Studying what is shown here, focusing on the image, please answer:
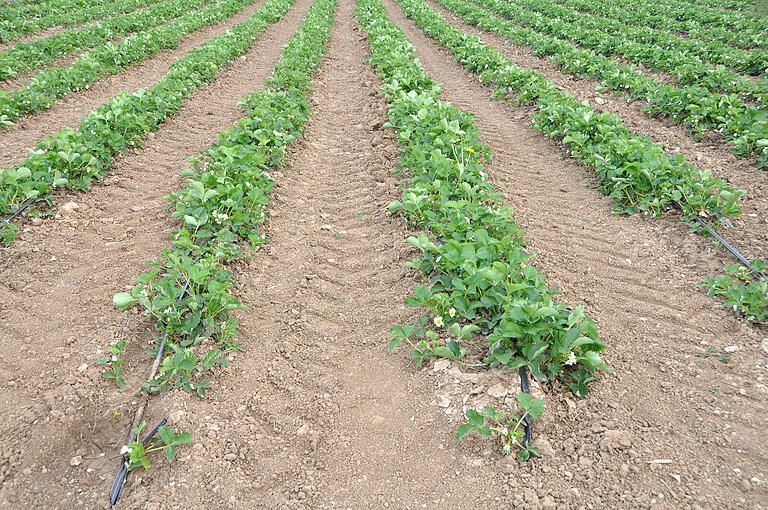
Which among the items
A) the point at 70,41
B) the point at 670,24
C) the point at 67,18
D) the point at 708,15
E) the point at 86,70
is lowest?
the point at 67,18

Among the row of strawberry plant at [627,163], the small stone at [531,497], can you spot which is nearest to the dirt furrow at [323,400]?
the small stone at [531,497]

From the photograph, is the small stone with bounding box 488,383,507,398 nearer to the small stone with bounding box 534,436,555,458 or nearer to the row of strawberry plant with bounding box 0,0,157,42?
the small stone with bounding box 534,436,555,458

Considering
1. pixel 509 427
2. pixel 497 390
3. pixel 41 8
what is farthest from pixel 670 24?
pixel 41 8

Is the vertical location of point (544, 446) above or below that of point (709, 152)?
below

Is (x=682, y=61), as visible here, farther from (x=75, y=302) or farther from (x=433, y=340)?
(x=75, y=302)

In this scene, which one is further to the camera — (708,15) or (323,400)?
(708,15)

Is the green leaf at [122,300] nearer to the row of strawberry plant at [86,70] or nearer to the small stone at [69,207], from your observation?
the small stone at [69,207]

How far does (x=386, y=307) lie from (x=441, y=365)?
2.76 ft

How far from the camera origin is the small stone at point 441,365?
3248mm

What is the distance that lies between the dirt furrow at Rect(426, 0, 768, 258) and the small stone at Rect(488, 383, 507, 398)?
9.34ft

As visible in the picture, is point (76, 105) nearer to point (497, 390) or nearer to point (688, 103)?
point (497, 390)

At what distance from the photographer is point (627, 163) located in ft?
17.5

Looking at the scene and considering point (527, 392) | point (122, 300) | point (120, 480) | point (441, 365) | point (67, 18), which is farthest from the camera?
point (67, 18)

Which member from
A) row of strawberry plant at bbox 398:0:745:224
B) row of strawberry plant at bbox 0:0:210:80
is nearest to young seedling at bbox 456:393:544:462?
row of strawberry plant at bbox 398:0:745:224
